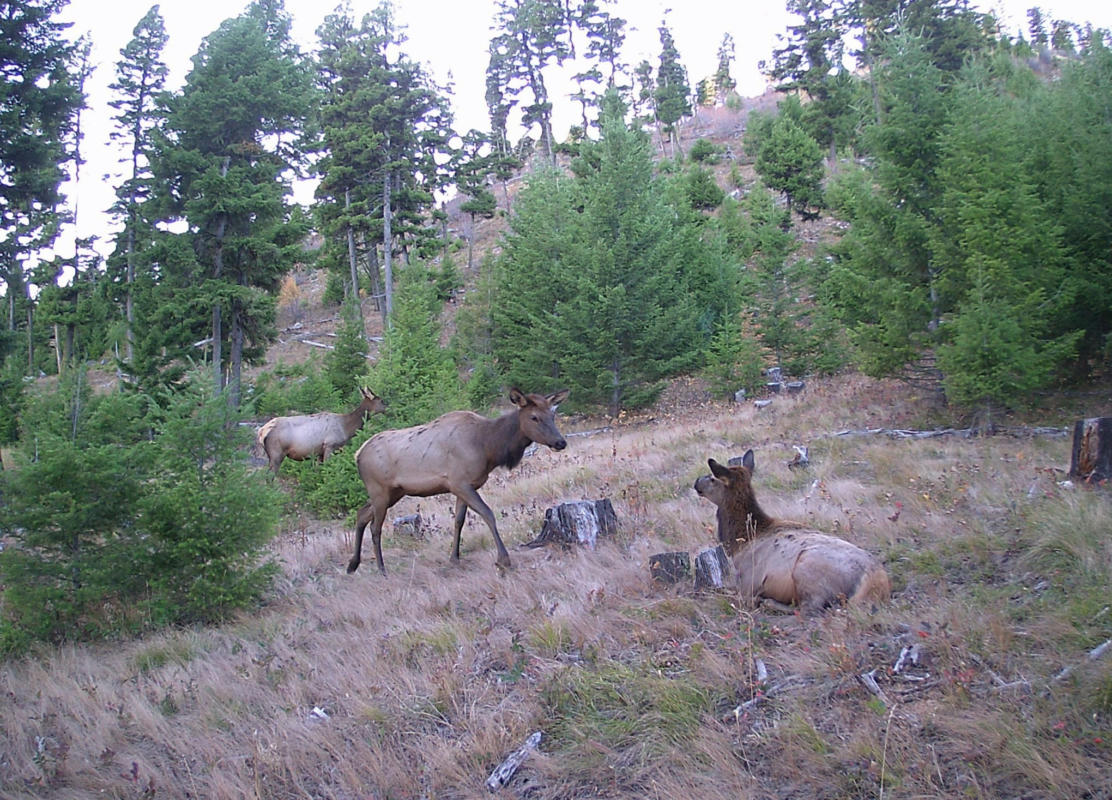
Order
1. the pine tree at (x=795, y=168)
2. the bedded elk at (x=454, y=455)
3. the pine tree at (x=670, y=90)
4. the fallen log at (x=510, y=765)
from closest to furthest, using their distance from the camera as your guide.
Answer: the fallen log at (x=510, y=765), the bedded elk at (x=454, y=455), the pine tree at (x=795, y=168), the pine tree at (x=670, y=90)

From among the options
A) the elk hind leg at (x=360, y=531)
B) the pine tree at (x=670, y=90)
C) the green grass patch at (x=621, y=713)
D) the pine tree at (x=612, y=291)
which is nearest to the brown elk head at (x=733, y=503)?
the green grass patch at (x=621, y=713)

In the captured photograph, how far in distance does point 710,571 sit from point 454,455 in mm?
4309

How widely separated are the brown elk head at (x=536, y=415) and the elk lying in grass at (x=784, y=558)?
256cm

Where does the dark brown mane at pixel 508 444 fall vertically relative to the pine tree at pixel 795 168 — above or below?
below

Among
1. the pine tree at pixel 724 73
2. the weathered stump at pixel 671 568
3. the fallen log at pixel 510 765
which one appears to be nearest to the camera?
the fallen log at pixel 510 765

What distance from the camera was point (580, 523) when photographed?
9.36 metres

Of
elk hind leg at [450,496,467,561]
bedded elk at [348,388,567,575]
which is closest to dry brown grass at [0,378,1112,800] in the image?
elk hind leg at [450,496,467,561]

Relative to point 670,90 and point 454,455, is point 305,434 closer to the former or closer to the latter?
point 454,455

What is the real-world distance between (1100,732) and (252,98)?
90.0ft

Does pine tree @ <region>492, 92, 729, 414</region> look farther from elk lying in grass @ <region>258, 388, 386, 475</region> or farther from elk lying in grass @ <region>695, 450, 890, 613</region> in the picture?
elk lying in grass @ <region>695, 450, 890, 613</region>

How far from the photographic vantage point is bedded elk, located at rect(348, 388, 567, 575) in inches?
386

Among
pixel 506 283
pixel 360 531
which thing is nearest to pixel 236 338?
pixel 506 283

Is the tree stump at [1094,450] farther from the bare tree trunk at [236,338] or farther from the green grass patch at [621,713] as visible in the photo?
the bare tree trunk at [236,338]

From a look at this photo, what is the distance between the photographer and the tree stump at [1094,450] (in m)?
8.33
